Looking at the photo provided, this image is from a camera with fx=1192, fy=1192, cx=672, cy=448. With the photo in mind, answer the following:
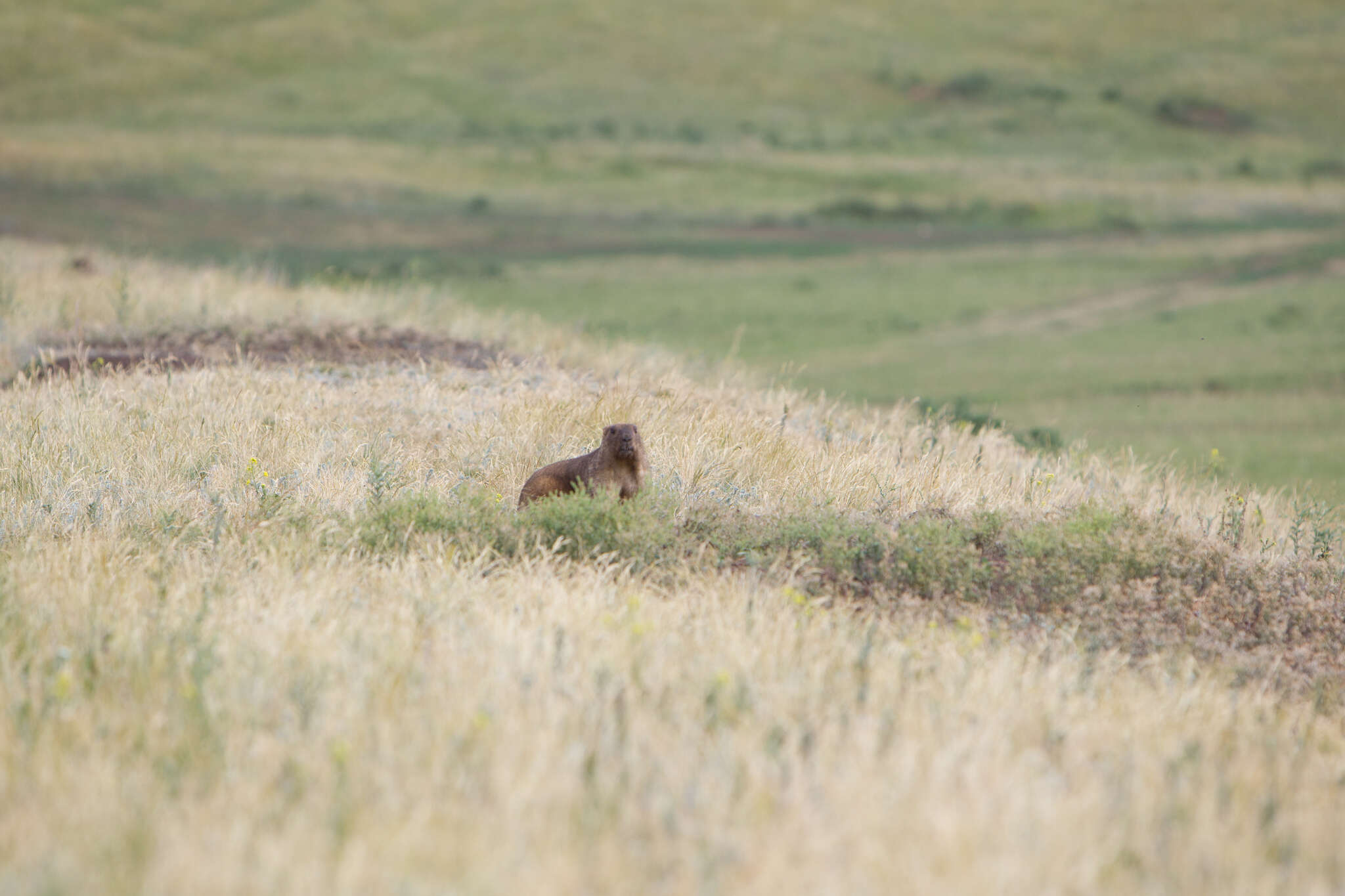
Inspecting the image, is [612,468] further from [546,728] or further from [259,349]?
[259,349]

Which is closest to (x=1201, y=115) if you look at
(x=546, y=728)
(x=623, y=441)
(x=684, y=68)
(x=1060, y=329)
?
(x=684, y=68)

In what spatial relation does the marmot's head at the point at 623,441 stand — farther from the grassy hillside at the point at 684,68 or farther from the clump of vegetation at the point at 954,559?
the grassy hillside at the point at 684,68

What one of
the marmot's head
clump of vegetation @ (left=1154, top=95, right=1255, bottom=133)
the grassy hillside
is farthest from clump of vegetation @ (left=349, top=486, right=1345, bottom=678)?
clump of vegetation @ (left=1154, top=95, right=1255, bottom=133)

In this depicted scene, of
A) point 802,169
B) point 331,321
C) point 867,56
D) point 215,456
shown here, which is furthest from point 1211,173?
point 215,456

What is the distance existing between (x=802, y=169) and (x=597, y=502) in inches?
1738

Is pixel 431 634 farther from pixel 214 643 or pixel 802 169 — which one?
pixel 802 169

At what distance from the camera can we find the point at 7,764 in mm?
3355

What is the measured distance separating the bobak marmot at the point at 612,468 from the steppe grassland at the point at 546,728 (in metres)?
0.26

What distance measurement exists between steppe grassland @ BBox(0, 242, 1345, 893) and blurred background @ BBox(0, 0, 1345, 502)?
466 centimetres

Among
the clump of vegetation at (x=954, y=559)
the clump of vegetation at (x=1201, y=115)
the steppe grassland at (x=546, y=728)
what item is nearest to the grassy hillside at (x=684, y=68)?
the clump of vegetation at (x=1201, y=115)

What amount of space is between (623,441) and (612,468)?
162mm

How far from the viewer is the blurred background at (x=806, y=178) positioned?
66.7 ft

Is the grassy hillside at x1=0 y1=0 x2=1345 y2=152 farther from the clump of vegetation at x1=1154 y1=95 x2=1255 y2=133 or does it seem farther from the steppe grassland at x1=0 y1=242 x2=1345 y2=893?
the steppe grassland at x1=0 y1=242 x2=1345 y2=893

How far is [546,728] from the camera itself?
3.65 metres
